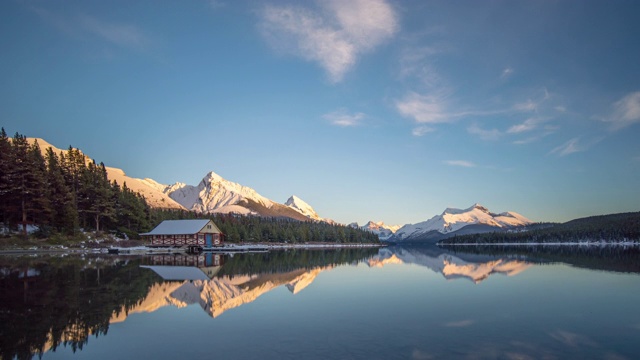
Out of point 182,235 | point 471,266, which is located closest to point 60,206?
point 182,235

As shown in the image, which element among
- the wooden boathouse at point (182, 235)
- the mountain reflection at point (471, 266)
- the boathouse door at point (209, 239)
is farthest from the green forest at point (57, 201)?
the mountain reflection at point (471, 266)

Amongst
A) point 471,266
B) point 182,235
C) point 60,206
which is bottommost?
point 471,266

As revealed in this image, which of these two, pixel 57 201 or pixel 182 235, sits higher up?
pixel 57 201

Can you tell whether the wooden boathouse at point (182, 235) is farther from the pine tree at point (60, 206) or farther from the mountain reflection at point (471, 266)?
the mountain reflection at point (471, 266)

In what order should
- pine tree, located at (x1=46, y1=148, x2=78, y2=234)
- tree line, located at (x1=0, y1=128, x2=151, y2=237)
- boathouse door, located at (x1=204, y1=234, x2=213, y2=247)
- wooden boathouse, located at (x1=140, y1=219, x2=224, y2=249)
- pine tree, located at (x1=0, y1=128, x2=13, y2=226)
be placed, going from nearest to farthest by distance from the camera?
pine tree, located at (x1=0, y1=128, x2=13, y2=226)
tree line, located at (x1=0, y1=128, x2=151, y2=237)
pine tree, located at (x1=46, y1=148, x2=78, y2=234)
wooden boathouse, located at (x1=140, y1=219, x2=224, y2=249)
boathouse door, located at (x1=204, y1=234, x2=213, y2=247)

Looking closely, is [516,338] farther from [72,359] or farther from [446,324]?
[72,359]

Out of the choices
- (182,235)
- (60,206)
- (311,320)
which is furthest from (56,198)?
(311,320)

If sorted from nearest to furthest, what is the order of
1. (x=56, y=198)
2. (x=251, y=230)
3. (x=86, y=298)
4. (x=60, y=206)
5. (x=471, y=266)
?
(x=86, y=298) → (x=471, y=266) → (x=56, y=198) → (x=60, y=206) → (x=251, y=230)

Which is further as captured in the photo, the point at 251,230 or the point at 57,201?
the point at 251,230

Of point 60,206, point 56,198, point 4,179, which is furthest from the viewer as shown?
point 60,206

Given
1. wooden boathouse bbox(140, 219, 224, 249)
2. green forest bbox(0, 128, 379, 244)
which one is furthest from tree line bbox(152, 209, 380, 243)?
wooden boathouse bbox(140, 219, 224, 249)

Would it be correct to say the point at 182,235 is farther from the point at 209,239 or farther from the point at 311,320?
the point at 311,320

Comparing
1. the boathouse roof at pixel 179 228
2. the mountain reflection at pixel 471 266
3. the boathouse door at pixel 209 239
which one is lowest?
the mountain reflection at pixel 471 266

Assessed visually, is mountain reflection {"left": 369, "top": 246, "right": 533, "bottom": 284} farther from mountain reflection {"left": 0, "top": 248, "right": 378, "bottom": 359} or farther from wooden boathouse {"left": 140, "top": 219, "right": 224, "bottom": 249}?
wooden boathouse {"left": 140, "top": 219, "right": 224, "bottom": 249}
